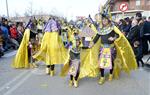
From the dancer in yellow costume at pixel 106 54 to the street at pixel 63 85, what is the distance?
29cm

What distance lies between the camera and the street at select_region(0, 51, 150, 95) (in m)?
8.56

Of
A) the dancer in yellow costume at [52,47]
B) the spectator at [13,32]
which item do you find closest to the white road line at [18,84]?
the dancer in yellow costume at [52,47]

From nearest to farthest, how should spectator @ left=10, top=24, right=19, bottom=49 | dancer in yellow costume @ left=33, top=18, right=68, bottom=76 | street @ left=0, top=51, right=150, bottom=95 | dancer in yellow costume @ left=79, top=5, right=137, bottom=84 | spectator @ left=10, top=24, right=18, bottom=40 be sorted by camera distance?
street @ left=0, top=51, right=150, bottom=95 → dancer in yellow costume @ left=79, top=5, right=137, bottom=84 → dancer in yellow costume @ left=33, top=18, right=68, bottom=76 → spectator @ left=10, top=24, right=19, bottom=49 → spectator @ left=10, top=24, right=18, bottom=40

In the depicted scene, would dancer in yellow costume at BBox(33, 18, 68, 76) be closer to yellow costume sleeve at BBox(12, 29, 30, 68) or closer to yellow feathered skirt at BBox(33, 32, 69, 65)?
yellow feathered skirt at BBox(33, 32, 69, 65)

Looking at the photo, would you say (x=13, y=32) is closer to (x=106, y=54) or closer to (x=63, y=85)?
(x=106, y=54)

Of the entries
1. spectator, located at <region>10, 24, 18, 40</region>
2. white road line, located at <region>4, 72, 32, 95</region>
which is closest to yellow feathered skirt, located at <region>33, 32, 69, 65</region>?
white road line, located at <region>4, 72, 32, 95</region>

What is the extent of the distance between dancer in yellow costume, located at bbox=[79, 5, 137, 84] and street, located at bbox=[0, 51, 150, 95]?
293 mm

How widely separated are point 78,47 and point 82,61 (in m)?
0.64

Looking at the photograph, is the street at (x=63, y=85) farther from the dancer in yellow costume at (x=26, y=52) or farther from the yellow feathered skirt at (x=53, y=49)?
the dancer in yellow costume at (x=26, y=52)

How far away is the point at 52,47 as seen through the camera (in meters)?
11.1

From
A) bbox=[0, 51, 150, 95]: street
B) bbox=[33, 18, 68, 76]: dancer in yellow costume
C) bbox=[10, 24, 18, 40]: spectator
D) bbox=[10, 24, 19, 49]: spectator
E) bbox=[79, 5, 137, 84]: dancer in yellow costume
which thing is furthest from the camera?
bbox=[10, 24, 18, 40]: spectator

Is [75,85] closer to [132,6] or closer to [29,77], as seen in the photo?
[29,77]

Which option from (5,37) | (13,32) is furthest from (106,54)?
(13,32)

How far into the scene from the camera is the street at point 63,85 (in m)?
8.56
